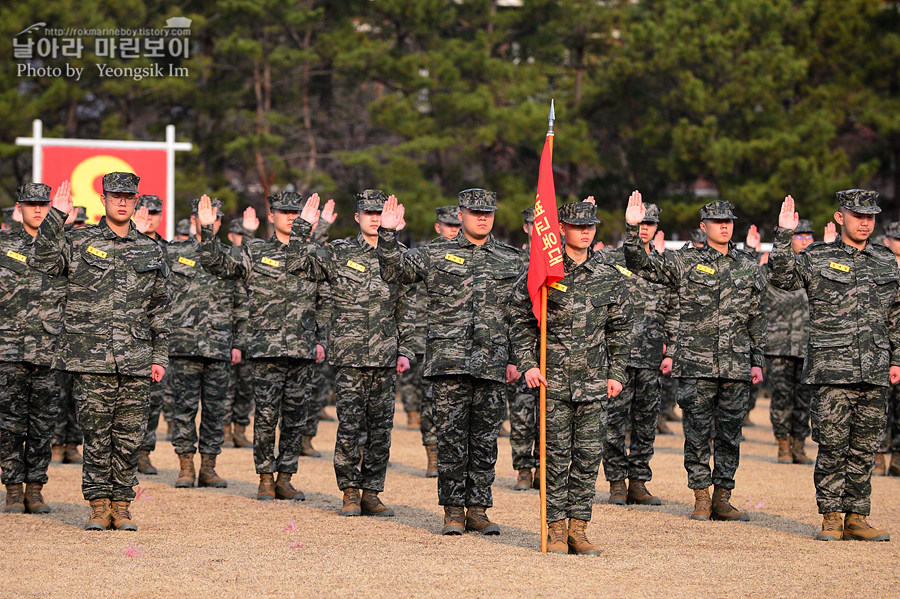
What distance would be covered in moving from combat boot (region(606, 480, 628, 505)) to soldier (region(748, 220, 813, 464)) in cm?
430

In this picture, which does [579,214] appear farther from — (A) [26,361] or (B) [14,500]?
(B) [14,500]

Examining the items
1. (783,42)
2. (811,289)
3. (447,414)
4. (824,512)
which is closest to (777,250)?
(811,289)

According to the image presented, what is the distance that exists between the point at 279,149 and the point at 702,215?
23.4m

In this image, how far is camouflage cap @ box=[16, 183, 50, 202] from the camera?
33.9 feet

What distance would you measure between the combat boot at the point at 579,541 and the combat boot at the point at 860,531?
2.35m

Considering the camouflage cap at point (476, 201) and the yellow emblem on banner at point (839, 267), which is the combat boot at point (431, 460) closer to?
the camouflage cap at point (476, 201)

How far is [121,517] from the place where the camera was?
9516mm

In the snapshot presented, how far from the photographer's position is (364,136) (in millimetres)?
35062

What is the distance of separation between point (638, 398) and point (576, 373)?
307 centimetres

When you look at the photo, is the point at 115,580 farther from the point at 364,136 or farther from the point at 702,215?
the point at 364,136

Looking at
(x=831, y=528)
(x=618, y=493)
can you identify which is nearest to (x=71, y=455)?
(x=618, y=493)

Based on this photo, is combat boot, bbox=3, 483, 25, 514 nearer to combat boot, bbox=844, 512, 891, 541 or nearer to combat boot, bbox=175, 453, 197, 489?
combat boot, bbox=175, 453, 197, 489
